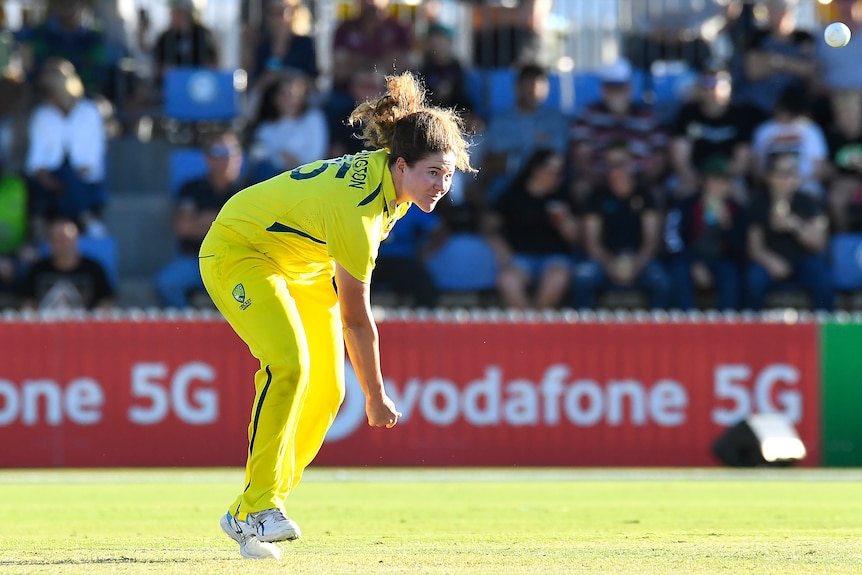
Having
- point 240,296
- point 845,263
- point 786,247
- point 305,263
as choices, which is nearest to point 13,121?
point 786,247

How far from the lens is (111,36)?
1745cm

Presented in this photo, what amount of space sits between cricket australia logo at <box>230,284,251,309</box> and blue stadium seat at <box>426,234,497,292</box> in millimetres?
8361

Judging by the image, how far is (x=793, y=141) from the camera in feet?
51.4

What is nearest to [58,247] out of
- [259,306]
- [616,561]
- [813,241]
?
[813,241]

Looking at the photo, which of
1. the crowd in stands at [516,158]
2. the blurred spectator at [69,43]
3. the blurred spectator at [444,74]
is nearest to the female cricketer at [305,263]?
the crowd in stands at [516,158]

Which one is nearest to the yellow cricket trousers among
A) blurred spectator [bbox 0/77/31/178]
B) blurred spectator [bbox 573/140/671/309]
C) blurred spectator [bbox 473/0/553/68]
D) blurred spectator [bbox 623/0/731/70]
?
blurred spectator [bbox 573/140/671/309]

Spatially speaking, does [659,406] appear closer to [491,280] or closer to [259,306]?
[491,280]

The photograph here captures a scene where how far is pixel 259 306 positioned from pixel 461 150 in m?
1.08

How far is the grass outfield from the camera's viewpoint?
19.7 ft

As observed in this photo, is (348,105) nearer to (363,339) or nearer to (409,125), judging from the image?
(409,125)

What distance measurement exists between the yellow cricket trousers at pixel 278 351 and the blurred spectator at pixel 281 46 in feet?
33.0

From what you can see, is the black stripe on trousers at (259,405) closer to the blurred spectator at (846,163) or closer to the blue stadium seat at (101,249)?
the blue stadium seat at (101,249)

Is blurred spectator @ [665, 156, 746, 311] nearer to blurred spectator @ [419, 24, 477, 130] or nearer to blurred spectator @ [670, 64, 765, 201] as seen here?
blurred spectator @ [670, 64, 765, 201]

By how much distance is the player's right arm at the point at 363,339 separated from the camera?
6105 millimetres
